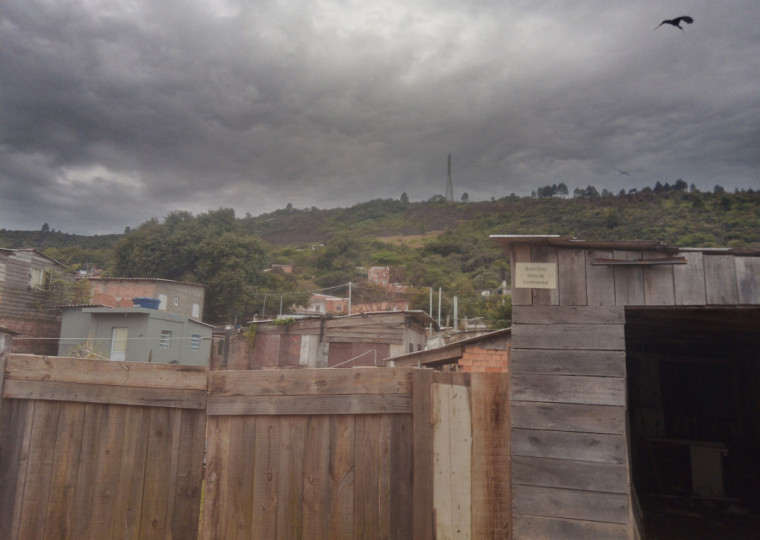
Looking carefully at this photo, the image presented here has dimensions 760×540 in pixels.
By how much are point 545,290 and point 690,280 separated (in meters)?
0.97

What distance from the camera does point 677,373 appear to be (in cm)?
996

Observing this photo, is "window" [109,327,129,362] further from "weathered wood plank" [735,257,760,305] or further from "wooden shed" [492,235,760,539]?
"weathered wood plank" [735,257,760,305]

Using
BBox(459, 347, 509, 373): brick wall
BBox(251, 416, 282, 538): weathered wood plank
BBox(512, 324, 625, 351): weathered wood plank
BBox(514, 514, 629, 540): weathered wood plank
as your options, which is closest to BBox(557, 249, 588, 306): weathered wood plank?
BBox(512, 324, 625, 351): weathered wood plank

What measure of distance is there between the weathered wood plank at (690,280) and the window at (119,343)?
23.5 metres

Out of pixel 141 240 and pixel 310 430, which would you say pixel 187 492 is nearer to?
pixel 310 430

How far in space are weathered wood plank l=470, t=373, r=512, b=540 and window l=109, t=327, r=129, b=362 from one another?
22.6 m

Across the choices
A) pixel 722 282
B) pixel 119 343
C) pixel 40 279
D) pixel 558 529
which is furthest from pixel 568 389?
pixel 40 279

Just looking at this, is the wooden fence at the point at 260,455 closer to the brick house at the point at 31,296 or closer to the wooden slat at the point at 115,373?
the wooden slat at the point at 115,373

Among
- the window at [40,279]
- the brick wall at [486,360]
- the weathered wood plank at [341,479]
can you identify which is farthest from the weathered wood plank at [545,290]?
the window at [40,279]

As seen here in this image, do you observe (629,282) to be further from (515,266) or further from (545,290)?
(515,266)

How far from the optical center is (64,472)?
3.60 metres

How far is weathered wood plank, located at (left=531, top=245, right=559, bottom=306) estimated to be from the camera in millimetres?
3752

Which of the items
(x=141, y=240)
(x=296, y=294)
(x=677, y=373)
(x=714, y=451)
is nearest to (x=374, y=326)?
(x=677, y=373)

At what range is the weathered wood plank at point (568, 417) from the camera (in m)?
3.51
